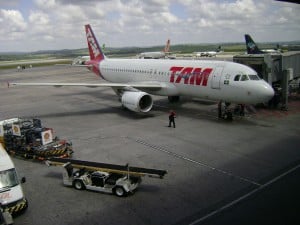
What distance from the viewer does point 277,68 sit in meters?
27.2

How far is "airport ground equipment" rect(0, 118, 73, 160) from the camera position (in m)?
15.9

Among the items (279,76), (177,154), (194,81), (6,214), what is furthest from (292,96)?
(6,214)

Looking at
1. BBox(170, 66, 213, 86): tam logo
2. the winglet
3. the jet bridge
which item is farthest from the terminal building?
the winglet

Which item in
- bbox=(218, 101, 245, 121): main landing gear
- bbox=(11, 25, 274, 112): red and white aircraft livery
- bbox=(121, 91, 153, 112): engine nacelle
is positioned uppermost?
bbox=(11, 25, 274, 112): red and white aircraft livery

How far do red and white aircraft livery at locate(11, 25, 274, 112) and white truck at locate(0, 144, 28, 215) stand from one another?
1343cm

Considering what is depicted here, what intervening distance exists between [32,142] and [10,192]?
6723mm

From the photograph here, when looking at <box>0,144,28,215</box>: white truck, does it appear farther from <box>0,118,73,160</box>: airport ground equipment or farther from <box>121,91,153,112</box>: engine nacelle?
<box>121,91,153,112</box>: engine nacelle

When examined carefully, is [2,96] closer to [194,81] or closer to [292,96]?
[194,81]

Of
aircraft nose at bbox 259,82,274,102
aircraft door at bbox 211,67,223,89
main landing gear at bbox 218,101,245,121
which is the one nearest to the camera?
aircraft nose at bbox 259,82,274,102

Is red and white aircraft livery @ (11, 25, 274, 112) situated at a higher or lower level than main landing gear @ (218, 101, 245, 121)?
higher

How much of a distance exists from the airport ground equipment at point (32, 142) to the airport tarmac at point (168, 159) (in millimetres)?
575

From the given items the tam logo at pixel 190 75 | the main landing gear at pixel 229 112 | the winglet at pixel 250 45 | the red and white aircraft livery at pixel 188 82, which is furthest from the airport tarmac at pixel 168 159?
the winglet at pixel 250 45

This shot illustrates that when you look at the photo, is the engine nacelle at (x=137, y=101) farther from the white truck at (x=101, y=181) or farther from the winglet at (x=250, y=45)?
the winglet at (x=250, y=45)

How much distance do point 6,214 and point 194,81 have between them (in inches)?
653
